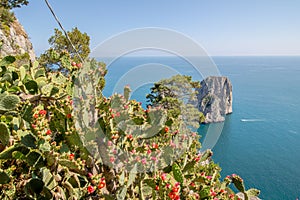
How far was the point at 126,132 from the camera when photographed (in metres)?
1.63

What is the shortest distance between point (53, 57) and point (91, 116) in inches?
28.5

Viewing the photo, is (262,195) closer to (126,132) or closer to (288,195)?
(288,195)

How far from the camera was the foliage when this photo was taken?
1234 millimetres

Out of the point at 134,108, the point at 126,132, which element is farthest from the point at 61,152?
the point at 134,108

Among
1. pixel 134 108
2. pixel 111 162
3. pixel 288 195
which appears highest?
pixel 134 108

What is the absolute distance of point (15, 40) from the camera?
13.9 meters

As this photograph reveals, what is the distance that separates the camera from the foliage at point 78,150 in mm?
1234

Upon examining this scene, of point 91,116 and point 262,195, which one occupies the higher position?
point 91,116

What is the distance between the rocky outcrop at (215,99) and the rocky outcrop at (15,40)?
39.4 ft

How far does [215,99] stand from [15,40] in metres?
17.5

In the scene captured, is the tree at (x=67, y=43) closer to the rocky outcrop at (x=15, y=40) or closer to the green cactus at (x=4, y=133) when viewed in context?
the rocky outcrop at (x=15, y=40)

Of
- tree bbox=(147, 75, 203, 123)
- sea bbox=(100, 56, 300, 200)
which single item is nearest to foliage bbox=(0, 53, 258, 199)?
sea bbox=(100, 56, 300, 200)

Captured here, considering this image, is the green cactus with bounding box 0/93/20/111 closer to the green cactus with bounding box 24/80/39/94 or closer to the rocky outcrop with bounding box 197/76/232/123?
the green cactus with bounding box 24/80/39/94

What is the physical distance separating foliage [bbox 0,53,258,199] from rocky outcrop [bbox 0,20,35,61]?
11.2m
